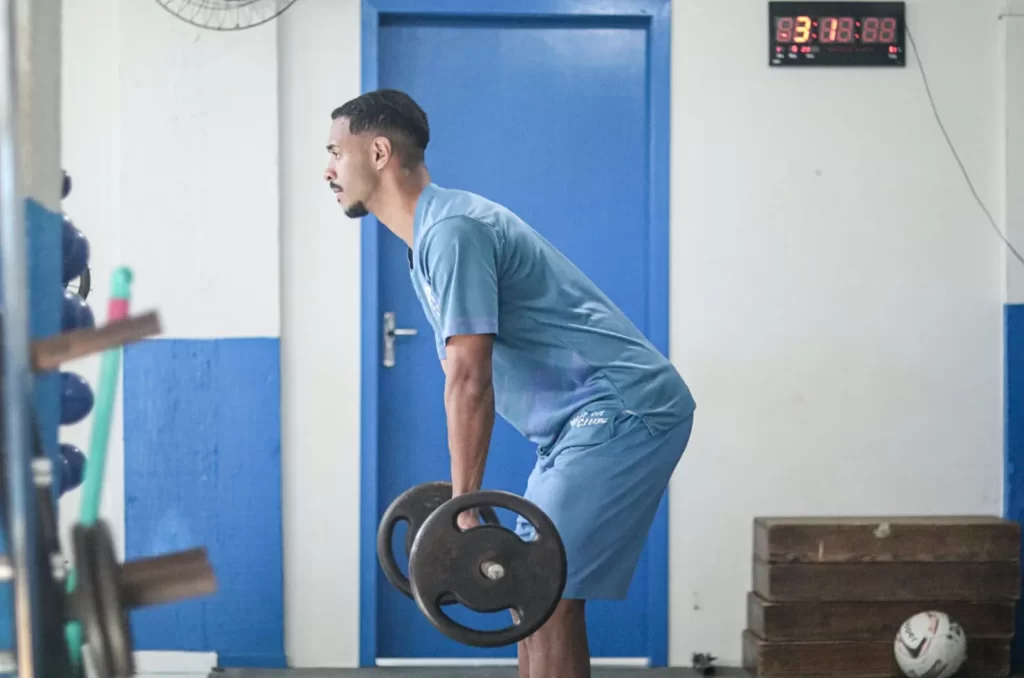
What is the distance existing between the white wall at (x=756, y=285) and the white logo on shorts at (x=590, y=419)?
138cm

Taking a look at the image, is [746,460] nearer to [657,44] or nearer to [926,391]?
[926,391]

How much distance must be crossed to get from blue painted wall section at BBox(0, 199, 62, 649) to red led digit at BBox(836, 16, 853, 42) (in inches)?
107

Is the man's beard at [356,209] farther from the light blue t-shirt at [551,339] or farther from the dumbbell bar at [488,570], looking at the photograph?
the dumbbell bar at [488,570]

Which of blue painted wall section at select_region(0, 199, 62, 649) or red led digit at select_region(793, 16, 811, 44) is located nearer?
blue painted wall section at select_region(0, 199, 62, 649)

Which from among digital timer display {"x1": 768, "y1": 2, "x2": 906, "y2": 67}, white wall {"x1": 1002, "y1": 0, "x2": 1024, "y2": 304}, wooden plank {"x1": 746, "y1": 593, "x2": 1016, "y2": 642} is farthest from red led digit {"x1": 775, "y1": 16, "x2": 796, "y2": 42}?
wooden plank {"x1": 746, "y1": 593, "x2": 1016, "y2": 642}

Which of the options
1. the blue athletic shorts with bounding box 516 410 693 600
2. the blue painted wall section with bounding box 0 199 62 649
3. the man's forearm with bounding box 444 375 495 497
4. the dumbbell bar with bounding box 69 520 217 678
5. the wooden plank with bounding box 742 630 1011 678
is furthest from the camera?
the wooden plank with bounding box 742 630 1011 678

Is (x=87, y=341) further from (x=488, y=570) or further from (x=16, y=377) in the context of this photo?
(x=488, y=570)

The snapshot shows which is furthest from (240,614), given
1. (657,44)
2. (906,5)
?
(906,5)

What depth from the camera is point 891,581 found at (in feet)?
10.6

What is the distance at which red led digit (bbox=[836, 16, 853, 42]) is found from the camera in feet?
11.1

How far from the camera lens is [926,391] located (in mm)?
3469

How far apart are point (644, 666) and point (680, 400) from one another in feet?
5.24

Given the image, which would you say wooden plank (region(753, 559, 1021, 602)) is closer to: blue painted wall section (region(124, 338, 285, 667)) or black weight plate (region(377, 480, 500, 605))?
black weight plate (region(377, 480, 500, 605))

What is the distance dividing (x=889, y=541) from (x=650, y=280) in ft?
3.50
